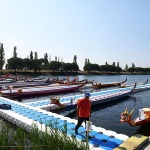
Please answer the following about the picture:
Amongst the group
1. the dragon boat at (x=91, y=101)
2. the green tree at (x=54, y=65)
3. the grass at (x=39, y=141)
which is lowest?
the dragon boat at (x=91, y=101)

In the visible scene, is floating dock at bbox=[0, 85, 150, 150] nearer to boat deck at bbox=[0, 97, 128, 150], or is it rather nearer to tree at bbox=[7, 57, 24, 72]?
boat deck at bbox=[0, 97, 128, 150]

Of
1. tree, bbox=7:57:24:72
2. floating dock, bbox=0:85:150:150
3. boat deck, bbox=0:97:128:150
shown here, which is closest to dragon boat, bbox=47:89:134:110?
floating dock, bbox=0:85:150:150

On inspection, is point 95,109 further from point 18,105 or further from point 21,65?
point 21,65

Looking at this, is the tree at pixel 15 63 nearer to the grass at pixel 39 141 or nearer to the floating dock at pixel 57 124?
the floating dock at pixel 57 124

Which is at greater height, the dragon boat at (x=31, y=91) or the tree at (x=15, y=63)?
the tree at (x=15, y=63)

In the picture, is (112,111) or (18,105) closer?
(18,105)

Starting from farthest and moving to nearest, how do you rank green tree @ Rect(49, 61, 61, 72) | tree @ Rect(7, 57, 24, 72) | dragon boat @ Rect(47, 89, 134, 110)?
green tree @ Rect(49, 61, 61, 72) → tree @ Rect(7, 57, 24, 72) → dragon boat @ Rect(47, 89, 134, 110)

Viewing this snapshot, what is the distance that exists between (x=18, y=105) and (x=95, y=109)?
7.97 m

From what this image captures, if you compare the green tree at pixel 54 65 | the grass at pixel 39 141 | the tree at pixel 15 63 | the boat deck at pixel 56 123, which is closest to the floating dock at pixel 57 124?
the boat deck at pixel 56 123

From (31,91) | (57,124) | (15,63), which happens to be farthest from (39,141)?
(15,63)

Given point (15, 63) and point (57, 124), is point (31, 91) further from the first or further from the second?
point (15, 63)

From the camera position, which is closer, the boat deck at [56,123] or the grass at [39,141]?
the grass at [39,141]

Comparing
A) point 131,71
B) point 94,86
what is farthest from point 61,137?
point 131,71

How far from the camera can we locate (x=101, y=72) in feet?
501
